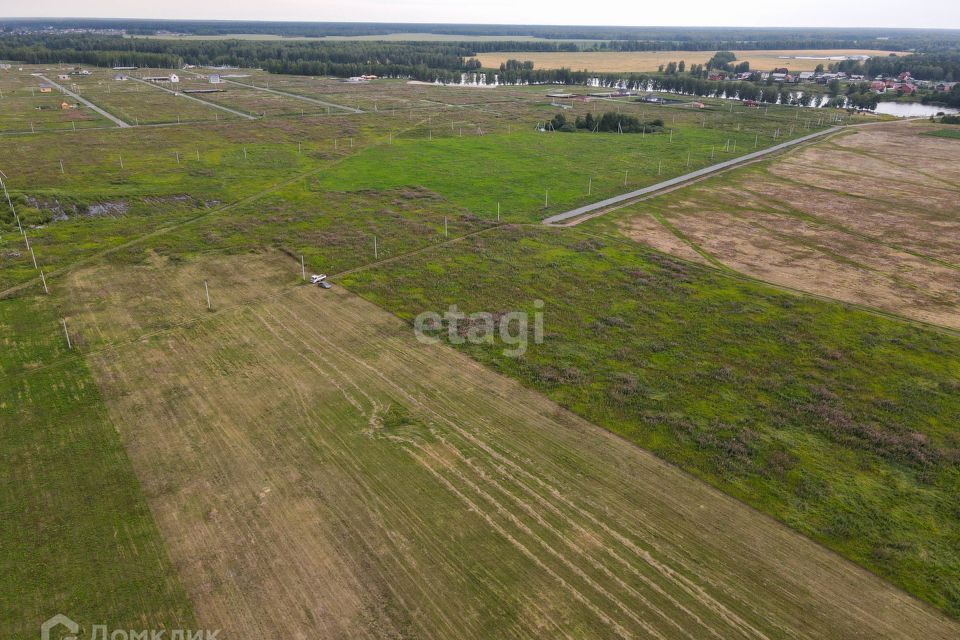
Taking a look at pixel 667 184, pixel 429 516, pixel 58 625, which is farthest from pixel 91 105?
pixel 429 516

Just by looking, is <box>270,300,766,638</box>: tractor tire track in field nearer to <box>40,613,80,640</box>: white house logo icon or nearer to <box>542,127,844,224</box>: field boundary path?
<box>40,613,80,640</box>: white house logo icon

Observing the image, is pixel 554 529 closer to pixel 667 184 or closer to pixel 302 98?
pixel 667 184

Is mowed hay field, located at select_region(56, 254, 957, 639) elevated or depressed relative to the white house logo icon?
elevated

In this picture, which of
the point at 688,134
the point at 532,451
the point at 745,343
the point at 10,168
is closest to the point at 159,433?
the point at 532,451

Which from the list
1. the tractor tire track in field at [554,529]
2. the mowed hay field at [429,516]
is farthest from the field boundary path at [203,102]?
the tractor tire track in field at [554,529]

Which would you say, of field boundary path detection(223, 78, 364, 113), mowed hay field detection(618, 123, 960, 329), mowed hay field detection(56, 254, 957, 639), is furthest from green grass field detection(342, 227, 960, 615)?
field boundary path detection(223, 78, 364, 113)

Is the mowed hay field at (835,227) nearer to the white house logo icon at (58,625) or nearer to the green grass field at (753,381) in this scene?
the green grass field at (753,381)
